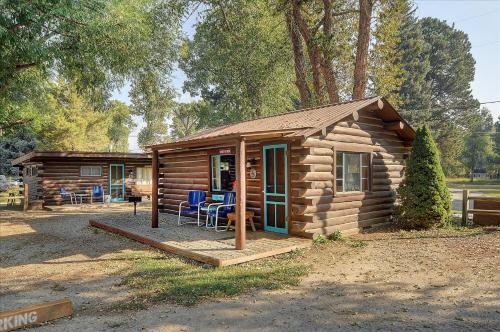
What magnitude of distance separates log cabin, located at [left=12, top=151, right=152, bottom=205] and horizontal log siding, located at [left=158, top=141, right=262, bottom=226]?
647 cm

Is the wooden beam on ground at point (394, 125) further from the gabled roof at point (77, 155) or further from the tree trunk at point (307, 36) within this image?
the gabled roof at point (77, 155)

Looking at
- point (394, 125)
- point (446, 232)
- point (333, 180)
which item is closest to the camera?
point (333, 180)

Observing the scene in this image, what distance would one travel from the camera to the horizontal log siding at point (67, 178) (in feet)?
61.6

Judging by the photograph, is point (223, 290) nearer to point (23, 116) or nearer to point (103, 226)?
point (103, 226)

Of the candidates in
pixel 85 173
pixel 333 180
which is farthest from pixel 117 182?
pixel 333 180

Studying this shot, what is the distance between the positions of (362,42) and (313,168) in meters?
8.78

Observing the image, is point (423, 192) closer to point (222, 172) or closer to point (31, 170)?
point (222, 172)

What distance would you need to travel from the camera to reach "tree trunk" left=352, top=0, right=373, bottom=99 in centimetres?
1495

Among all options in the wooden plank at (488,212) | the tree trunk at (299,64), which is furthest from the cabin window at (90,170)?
the wooden plank at (488,212)

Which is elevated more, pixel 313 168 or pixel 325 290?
pixel 313 168

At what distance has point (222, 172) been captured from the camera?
11180mm

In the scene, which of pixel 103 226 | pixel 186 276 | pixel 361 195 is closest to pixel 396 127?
pixel 361 195

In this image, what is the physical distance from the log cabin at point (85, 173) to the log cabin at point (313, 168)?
934 cm

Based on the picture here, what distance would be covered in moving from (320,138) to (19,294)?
686 cm
